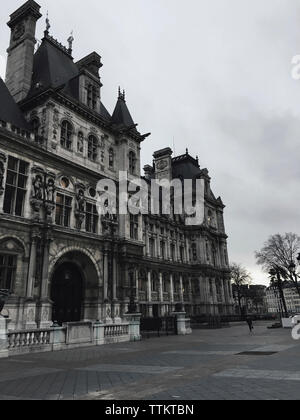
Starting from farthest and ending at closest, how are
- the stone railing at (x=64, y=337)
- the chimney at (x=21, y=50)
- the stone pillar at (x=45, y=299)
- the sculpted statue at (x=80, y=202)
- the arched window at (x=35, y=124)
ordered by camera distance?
the chimney at (x=21, y=50) < the arched window at (x=35, y=124) < the sculpted statue at (x=80, y=202) < the stone pillar at (x=45, y=299) < the stone railing at (x=64, y=337)

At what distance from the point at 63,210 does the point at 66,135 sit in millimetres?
6462

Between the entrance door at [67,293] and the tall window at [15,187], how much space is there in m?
5.75

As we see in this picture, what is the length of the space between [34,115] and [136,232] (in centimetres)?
1339

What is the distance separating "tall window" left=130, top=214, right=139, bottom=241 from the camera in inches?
1233

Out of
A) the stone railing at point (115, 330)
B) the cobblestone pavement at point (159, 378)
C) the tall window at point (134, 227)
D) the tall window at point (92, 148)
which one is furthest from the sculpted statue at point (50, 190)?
the cobblestone pavement at point (159, 378)

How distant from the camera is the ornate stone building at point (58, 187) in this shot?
2169 cm

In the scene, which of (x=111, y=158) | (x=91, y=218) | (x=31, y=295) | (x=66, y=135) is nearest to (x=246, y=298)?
(x=111, y=158)

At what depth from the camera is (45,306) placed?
70.1 feet

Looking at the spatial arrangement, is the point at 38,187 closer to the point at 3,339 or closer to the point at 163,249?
the point at 3,339

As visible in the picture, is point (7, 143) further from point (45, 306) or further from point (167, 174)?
point (167, 174)

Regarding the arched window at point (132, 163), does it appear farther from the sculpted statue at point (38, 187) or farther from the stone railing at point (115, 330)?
the stone railing at point (115, 330)

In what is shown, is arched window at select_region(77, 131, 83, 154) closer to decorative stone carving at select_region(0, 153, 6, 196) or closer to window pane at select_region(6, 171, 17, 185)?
window pane at select_region(6, 171, 17, 185)
